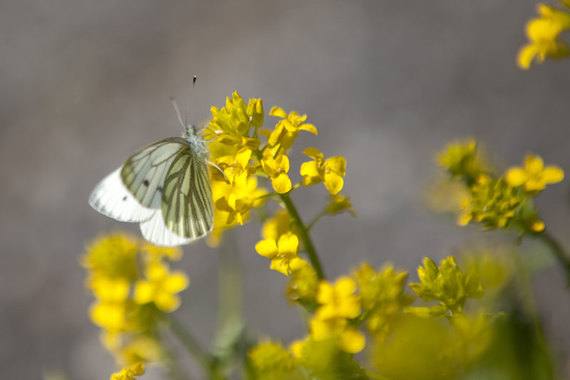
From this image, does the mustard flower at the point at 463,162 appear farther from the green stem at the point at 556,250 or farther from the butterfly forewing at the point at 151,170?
the butterfly forewing at the point at 151,170

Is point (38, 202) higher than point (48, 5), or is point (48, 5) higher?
point (48, 5)

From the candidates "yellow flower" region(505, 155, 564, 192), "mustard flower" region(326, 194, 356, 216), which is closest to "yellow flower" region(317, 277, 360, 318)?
"mustard flower" region(326, 194, 356, 216)

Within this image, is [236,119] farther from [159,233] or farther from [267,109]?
[267,109]

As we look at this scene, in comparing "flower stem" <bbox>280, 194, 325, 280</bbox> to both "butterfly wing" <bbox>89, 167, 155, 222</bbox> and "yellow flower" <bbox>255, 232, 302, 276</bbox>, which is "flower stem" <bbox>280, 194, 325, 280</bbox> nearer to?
"yellow flower" <bbox>255, 232, 302, 276</bbox>

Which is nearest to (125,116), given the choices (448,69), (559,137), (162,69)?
(162,69)

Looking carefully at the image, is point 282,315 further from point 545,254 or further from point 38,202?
point 38,202

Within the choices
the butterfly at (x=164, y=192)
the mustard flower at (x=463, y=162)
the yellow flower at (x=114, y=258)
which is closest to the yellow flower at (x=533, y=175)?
the mustard flower at (x=463, y=162)

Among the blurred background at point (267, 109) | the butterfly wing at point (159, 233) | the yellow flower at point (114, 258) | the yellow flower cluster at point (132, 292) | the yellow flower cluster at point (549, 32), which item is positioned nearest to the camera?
the yellow flower cluster at point (549, 32)
